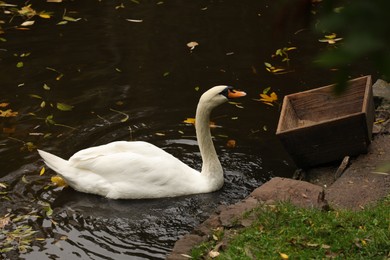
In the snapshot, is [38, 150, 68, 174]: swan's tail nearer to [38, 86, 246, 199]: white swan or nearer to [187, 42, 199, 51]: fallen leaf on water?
[38, 86, 246, 199]: white swan

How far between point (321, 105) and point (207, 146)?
1268mm

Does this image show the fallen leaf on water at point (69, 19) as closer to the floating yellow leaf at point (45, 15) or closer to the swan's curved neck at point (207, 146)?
the floating yellow leaf at point (45, 15)

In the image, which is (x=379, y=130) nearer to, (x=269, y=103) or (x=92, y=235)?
(x=269, y=103)

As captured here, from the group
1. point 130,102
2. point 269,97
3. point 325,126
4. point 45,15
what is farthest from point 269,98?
point 45,15

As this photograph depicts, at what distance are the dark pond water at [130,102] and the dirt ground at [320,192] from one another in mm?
576

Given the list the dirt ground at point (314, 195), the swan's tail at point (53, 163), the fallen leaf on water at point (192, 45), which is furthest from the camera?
the fallen leaf on water at point (192, 45)

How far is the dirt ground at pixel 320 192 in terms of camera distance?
520 cm

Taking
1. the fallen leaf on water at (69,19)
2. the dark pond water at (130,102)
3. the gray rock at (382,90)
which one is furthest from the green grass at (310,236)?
the fallen leaf on water at (69,19)

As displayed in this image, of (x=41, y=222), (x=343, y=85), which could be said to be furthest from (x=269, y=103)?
(x=343, y=85)

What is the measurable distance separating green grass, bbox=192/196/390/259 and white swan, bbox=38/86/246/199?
146cm

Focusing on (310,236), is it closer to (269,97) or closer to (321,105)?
(321,105)

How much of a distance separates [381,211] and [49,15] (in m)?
7.10

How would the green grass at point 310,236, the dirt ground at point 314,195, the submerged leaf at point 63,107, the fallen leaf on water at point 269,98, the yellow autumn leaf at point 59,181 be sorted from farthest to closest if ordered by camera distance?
the fallen leaf on water at point 269,98 < the submerged leaf at point 63,107 < the yellow autumn leaf at point 59,181 < the dirt ground at point 314,195 < the green grass at point 310,236

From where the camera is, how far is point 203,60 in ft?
30.5
